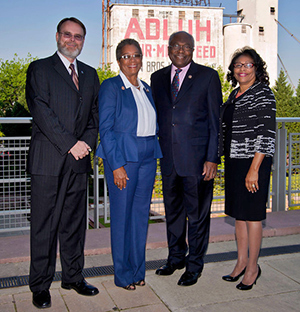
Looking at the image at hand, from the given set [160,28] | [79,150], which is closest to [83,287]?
[79,150]

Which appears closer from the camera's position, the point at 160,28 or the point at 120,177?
the point at 120,177

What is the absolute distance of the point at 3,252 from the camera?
4.19 m

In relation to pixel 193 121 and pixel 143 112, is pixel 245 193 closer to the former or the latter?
pixel 193 121

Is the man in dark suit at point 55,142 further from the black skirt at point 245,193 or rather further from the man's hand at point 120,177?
the black skirt at point 245,193

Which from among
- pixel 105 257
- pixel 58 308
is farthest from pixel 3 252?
pixel 58 308

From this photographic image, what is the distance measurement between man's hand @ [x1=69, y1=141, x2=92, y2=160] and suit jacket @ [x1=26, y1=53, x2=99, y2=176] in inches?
1.5

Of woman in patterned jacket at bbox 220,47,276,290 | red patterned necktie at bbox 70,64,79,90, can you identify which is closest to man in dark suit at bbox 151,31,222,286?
woman in patterned jacket at bbox 220,47,276,290

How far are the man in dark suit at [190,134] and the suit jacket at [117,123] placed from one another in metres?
0.48

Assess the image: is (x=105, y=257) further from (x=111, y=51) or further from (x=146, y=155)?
(x=111, y=51)

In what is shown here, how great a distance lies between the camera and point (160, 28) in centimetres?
5453

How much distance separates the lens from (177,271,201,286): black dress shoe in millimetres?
3520

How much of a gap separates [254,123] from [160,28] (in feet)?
176

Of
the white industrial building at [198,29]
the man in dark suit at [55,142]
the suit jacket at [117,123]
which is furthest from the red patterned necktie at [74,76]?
the white industrial building at [198,29]

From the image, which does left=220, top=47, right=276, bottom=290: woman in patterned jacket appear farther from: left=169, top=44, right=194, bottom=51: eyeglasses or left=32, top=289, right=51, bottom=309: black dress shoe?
left=32, top=289, right=51, bottom=309: black dress shoe
